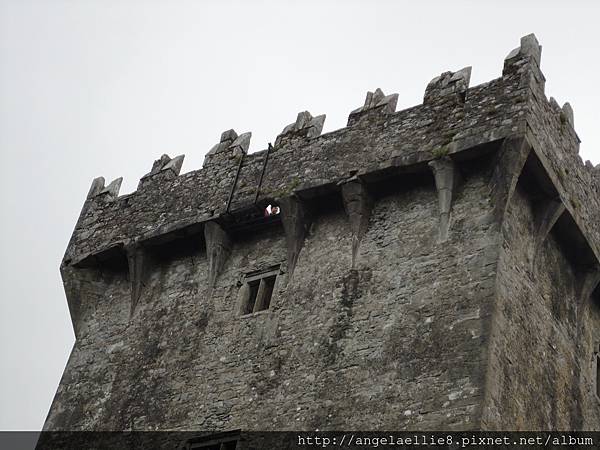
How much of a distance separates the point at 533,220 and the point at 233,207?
198 inches

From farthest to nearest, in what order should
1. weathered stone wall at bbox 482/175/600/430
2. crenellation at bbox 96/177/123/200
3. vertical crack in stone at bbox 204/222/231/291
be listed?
crenellation at bbox 96/177/123/200, vertical crack in stone at bbox 204/222/231/291, weathered stone wall at bbox 482/175/600/430

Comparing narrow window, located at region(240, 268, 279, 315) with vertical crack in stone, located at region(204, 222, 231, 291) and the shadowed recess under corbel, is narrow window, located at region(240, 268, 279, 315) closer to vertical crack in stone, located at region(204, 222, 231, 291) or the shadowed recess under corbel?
vertical crack in stone, located at region(204, 222, 231, 291)

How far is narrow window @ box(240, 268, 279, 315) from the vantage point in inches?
730

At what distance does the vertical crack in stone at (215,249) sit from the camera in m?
19.5

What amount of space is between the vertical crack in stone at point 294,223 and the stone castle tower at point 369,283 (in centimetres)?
4

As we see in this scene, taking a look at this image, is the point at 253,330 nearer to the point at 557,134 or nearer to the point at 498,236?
the point at 498,236

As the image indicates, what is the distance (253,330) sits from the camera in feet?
59.4

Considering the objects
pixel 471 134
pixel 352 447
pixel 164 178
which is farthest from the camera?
pixel 164 178

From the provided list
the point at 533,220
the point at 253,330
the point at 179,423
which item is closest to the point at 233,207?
the point at 253,330

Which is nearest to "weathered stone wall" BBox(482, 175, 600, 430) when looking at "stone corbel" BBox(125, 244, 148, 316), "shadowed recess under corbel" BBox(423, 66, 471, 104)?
"shadowed recess under corbel" BBox(423, 66, 471, 104)

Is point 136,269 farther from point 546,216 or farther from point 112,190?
point 546,216

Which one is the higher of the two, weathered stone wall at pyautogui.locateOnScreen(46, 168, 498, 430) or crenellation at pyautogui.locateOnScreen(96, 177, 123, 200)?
crenellation at pyautogui.locateOnScreen(96, 177, 123, 200)

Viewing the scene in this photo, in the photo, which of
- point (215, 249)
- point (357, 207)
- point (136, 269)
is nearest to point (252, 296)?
point (215, 249)

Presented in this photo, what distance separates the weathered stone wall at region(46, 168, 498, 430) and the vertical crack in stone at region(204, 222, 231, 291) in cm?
16
